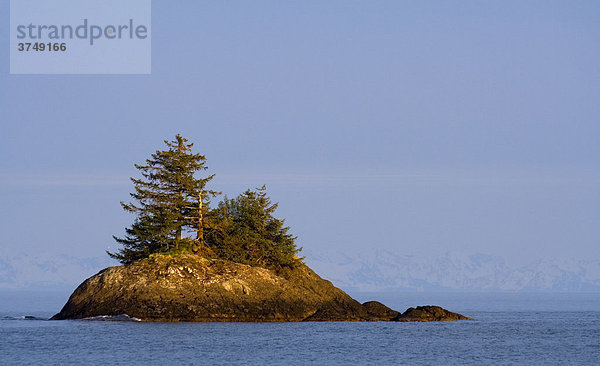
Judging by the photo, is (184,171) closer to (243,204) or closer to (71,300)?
(243,204)

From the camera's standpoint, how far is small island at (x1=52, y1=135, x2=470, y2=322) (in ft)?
243

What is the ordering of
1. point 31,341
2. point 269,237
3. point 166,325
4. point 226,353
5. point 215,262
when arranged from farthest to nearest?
point 269,237
point 215,262
point 166,325
point 31,341
point 226,353

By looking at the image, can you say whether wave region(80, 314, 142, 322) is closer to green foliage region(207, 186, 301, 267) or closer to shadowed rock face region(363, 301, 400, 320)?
green foliage region(207, 186, 301, 267)

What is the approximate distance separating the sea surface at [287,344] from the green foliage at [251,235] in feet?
29.2

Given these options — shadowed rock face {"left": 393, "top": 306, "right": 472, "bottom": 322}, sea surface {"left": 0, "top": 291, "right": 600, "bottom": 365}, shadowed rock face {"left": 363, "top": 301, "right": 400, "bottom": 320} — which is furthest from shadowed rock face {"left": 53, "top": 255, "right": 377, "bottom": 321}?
shadowed rock face {"left": 393, "top": 306, "right": 472, "bottom": 322}

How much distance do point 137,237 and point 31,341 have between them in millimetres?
18213

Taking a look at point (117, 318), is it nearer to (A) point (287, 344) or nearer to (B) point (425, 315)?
(A) point (287, 344)

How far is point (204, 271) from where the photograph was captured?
75.6m

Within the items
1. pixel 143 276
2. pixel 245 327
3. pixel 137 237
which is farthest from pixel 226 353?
pixel 137 237

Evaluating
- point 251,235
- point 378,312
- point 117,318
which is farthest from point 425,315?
point 117,318

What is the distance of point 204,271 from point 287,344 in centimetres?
1554

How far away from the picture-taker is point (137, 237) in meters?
80.0

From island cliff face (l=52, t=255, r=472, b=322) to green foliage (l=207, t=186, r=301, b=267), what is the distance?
284 centimetres

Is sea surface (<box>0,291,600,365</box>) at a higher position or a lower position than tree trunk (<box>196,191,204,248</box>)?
lower
